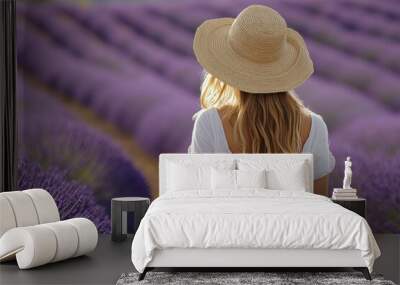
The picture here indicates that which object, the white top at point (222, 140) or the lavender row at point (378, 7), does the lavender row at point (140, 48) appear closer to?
the white top at point (222, 140)

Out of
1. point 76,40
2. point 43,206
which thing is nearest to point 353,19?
point 76,40

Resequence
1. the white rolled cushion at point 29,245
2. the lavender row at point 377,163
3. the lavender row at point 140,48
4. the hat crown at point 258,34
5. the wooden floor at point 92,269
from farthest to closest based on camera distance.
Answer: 1. the lavender row at point 140,48
2. the lavender row at point 377,163
3. the hat crown at point 258,34
4. the white rolled cushion at point 29,245
5. the wooden floor at point 92,269

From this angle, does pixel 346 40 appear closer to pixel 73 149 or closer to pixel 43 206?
pixel 73 149

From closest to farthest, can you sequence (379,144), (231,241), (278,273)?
(231,241), (278,273), (379,144)

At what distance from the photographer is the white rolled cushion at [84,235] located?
529 centimetres

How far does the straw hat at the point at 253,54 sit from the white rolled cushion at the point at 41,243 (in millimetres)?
1769

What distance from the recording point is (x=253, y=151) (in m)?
6.08

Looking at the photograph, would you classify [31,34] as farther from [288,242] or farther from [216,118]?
[288,242]

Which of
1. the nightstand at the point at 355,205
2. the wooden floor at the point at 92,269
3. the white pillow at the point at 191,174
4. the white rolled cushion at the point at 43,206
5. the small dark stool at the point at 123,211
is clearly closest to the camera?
the wooden floor at the point at 92,269

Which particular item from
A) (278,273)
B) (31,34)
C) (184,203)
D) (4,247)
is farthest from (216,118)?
(31,34)

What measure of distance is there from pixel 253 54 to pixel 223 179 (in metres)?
1.05

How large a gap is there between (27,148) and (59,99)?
0.59m

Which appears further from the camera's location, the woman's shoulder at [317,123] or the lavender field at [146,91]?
the lavender field at [146,91]

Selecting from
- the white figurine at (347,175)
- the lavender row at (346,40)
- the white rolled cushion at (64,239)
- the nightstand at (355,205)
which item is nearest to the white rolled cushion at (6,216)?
the white rolled cushion at (64,239)
